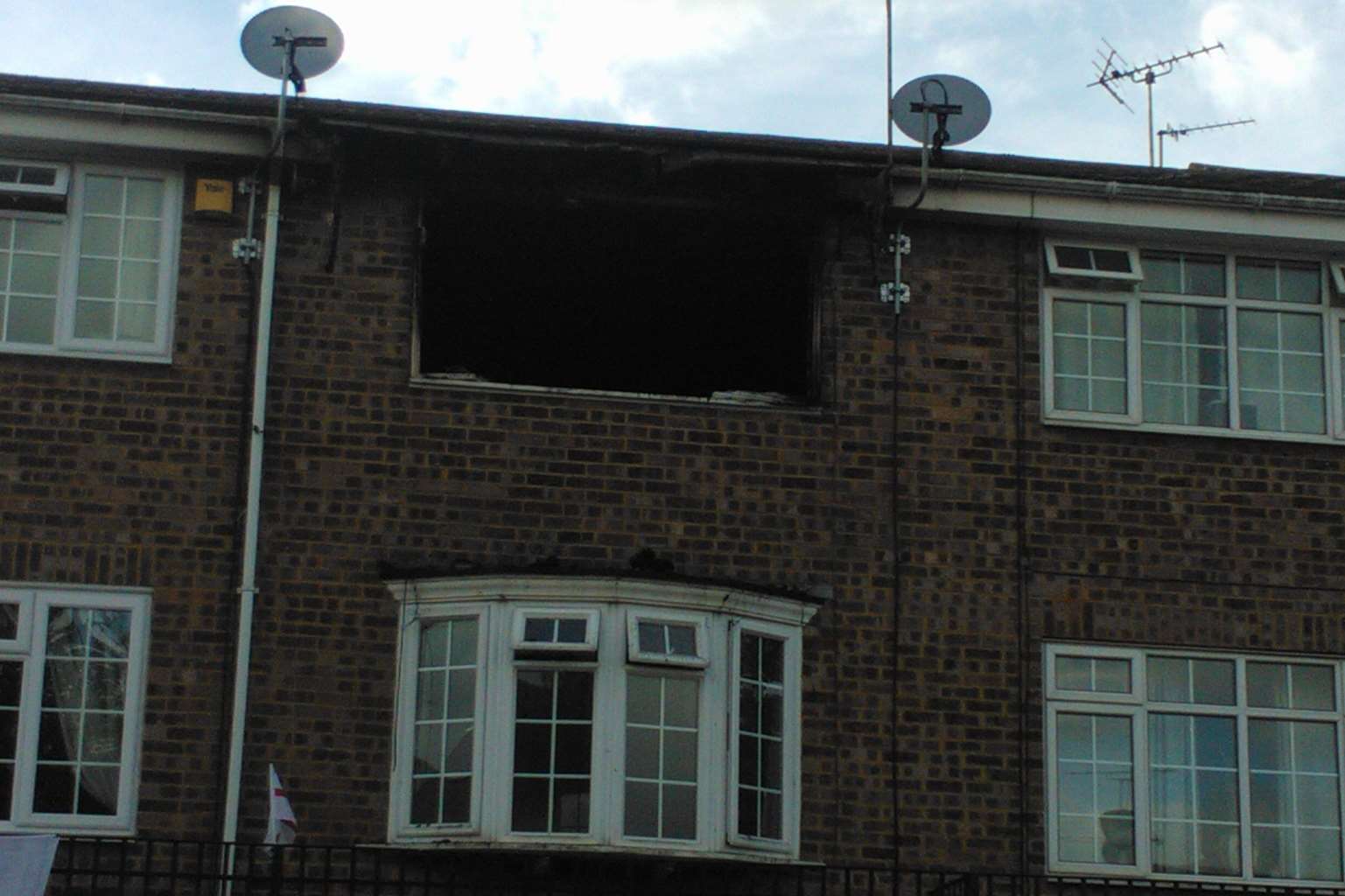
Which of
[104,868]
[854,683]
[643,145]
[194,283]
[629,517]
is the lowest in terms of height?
[104,868]

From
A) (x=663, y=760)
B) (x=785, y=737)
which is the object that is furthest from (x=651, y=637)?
(x=785, y=737)

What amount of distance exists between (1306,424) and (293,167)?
7.48m

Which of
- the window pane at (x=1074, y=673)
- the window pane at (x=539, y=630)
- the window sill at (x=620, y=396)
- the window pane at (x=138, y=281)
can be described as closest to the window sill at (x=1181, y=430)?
the window pane at (x=1074, y=673)

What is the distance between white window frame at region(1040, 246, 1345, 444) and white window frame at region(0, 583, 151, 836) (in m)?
6.47

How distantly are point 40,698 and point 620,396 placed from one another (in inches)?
171

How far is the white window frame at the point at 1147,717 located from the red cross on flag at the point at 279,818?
16.6ft

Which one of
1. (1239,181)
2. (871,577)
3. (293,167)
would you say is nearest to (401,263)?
(293,167)

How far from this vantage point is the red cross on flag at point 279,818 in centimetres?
1408

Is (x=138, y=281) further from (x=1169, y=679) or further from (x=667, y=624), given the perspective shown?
(x=1169, y=679)

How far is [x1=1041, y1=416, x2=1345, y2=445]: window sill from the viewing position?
16.2 meters

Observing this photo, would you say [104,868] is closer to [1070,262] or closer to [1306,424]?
[1070,262]

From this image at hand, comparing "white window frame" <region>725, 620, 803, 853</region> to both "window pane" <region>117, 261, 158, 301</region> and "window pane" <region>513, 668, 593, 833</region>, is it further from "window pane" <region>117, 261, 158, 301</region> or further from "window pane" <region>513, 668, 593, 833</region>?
"window pane" <region>117, 261, 158, 301</region>

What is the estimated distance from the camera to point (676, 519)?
1564 centimetres

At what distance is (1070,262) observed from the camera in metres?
16.6
